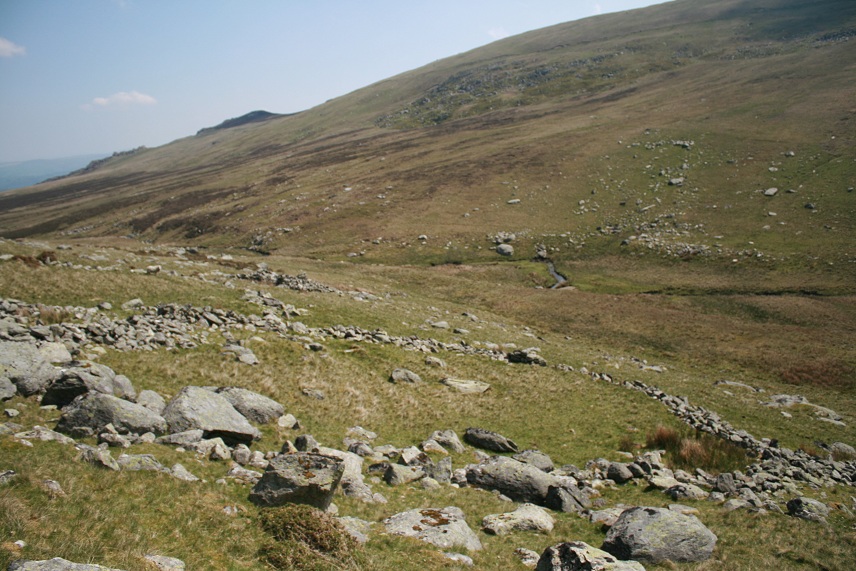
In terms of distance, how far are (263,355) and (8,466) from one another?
15281 mm

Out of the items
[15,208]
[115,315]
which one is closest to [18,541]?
[115,315]

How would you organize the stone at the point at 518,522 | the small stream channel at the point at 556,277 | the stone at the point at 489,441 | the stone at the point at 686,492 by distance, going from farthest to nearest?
the small stream channel at the point at 556,277
the stone at the point at 489,441
the stone at the point at 686,492
the stone at the point at 518,522

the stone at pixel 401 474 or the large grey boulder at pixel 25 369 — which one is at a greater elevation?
the large grey boulder at pixel 25 369

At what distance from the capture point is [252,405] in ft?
60.3

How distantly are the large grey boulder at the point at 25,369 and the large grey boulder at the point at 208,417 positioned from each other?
13.7 ft

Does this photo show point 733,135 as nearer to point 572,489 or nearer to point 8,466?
point 572,489

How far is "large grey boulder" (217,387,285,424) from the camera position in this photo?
1814 centimetres

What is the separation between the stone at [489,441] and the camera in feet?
68.8

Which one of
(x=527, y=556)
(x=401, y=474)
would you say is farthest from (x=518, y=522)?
(x=401, y=474)

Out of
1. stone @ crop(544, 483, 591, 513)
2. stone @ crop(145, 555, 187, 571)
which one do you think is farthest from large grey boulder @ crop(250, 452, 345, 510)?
stone @ crop(544, 483, 591, 513)

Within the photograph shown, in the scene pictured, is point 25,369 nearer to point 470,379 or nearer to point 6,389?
point 6,389

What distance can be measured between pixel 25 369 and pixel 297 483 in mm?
11639

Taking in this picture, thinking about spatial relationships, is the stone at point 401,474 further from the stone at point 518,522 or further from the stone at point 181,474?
the stone at point 181,474

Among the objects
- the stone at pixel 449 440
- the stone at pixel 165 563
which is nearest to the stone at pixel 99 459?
the stone at pixel 165 563
